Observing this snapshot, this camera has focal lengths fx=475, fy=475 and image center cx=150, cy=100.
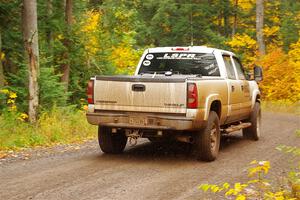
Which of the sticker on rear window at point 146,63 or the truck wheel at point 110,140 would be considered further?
the sticker on rear window at point 146,63

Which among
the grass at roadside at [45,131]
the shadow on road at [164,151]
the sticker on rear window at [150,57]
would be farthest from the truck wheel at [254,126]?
the grass at roadside at [45,131]

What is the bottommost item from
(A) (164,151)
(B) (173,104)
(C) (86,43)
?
(A) (164,151)

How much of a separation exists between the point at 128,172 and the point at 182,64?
11.1 ft

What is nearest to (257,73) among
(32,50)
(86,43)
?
(32,50)

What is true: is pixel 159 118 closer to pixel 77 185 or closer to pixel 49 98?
pixel 77 185

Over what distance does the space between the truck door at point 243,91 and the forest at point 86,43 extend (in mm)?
4233

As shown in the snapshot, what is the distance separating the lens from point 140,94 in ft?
27.5

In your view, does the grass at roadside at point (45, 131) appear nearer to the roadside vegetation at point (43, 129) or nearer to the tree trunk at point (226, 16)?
the roadside vegetation at point (43, 129)

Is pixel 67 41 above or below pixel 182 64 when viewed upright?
above

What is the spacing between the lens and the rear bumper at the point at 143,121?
8.12 meters

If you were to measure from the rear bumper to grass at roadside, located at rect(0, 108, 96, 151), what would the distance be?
2.38m

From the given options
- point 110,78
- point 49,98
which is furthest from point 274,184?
point 49,98

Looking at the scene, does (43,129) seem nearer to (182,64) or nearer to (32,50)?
(32,50)

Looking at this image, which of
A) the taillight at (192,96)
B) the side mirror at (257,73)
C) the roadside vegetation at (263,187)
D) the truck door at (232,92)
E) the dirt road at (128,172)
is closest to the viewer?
the roadside vegetation at (263,187)
